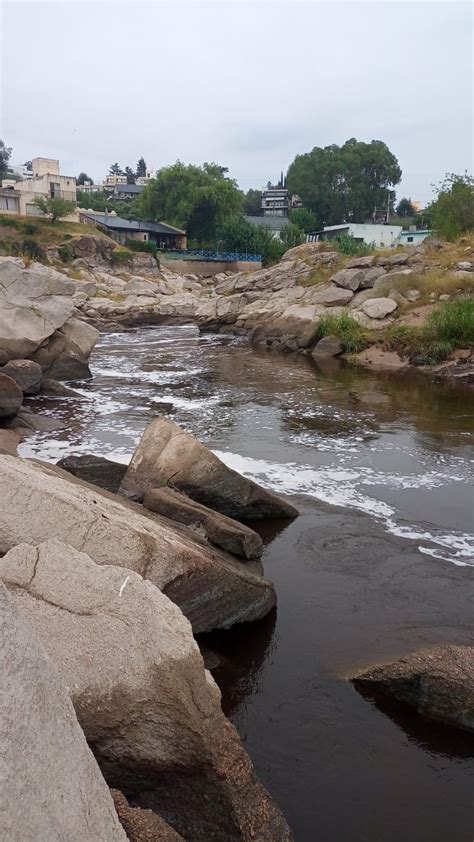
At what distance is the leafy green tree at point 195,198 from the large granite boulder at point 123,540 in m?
65.0

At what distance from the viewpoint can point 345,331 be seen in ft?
78.1

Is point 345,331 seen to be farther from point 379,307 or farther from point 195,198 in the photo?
point 195,198

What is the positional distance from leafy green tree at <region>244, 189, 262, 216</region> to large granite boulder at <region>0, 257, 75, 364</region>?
301 ft

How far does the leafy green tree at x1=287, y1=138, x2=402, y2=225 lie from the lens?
8038 centimetres

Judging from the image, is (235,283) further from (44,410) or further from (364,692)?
(364,692)

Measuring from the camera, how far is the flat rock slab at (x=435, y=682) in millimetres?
4461

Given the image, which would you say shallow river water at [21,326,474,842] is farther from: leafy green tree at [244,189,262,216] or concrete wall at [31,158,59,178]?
leafy green tree at [244,189,262,216]

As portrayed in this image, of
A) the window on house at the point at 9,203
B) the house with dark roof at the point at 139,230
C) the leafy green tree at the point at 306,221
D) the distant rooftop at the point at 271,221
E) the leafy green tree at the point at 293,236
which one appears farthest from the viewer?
the distant rooftop at the point at 271,221

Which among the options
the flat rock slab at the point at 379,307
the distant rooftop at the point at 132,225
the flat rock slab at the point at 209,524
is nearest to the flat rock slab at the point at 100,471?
the flat rock slab at the point at 209,524

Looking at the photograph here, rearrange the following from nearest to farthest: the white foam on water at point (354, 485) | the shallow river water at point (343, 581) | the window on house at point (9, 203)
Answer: the shallow river water at point (343, 581), the white foam on water at point (354, 485), the window on house at point (9, 203)

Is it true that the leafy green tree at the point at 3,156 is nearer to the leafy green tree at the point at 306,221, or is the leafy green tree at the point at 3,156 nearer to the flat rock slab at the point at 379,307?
the leafy green tree at the point at 306,221

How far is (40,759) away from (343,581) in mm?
4724

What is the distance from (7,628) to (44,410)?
12.1 meters

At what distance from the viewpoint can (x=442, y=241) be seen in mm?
31219
